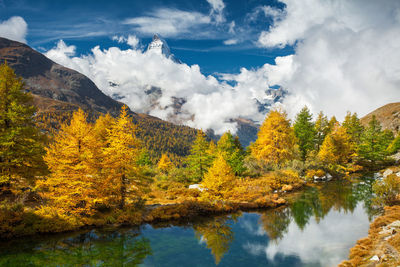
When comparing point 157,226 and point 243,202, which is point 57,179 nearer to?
point 157,226

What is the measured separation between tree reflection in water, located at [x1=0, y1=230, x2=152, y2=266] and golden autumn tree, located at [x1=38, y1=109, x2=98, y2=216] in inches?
122

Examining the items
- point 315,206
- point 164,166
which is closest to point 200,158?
point 315,206

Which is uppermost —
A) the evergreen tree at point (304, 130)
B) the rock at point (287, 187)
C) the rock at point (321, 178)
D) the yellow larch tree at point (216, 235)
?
the evergreen tree at point (304, 130)

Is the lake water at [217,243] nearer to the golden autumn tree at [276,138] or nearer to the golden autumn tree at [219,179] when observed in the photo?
the golden autumn tree at [219,179]

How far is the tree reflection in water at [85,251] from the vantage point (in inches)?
655

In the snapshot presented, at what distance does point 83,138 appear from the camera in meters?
23.3

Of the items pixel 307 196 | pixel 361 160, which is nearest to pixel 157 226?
Result: pixel 307 196

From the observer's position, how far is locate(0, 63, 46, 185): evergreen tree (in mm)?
23609

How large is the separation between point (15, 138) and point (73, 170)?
307 inches

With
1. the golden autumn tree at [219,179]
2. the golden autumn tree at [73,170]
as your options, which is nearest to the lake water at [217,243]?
the golden autumn tree at [73,170]

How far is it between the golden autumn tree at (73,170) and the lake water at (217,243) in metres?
3.00

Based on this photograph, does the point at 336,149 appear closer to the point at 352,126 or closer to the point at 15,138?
the point at 352,126

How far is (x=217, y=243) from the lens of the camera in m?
21.0

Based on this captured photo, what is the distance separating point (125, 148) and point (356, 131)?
7277 cm
